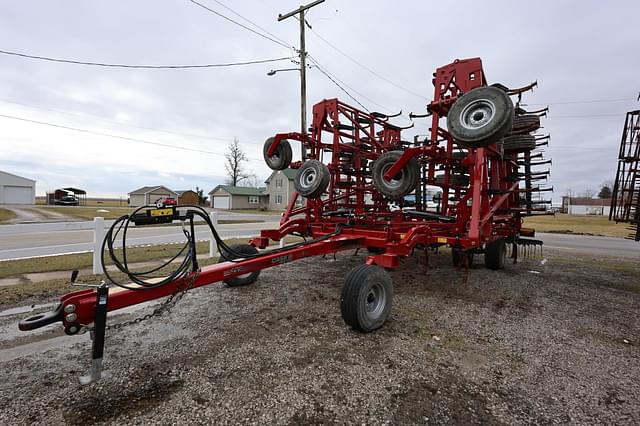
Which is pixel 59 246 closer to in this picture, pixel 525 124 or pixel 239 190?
Answer: pixel 525 124

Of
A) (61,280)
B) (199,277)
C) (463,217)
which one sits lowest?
(61,280)

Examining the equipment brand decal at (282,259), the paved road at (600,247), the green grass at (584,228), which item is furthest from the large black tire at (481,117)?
the green grass at (584,228)

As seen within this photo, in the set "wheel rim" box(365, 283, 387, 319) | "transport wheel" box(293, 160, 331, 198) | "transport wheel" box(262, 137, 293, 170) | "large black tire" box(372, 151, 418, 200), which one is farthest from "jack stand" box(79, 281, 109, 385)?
"transport wheel" box(262, 137, 293, 170)

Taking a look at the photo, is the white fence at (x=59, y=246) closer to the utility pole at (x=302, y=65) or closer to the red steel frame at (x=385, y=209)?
the red steel frame at (x=385, y=209)

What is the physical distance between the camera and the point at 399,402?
96.9 inches

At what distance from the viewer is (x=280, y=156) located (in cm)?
696

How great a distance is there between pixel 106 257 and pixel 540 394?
316 inches

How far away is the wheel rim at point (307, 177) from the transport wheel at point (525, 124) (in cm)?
445

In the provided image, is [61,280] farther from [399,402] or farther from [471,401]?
[471,401]

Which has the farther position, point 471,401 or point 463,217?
point 463,217

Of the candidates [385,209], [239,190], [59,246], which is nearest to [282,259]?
[385,209]

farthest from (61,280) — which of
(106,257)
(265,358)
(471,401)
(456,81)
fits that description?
(456,81)

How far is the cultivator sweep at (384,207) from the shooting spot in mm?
2916

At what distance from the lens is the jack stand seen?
2.42m
